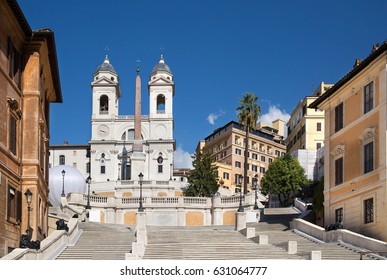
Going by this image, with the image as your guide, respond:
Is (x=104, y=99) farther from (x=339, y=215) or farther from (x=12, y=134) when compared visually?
(x=12, y=134)

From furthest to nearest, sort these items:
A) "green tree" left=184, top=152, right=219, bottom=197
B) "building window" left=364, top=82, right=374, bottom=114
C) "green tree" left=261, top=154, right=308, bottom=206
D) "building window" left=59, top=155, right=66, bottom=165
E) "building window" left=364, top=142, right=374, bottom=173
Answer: "building window" left=59, top=155, right=66, bottom=165 < "green tree" left=184, top=152, right=219, bottom=197 < "green tree" left=261, top=154, right=308, bottom=206 < "building window" left=364, top=82, right=374, bottom=114 < "building window" left=364, top=142, right=374, bottom=173

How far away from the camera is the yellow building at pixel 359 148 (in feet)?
112

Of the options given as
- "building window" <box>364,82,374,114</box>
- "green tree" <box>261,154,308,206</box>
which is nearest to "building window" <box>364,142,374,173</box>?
"building window" <box>364,82,374,114</box>

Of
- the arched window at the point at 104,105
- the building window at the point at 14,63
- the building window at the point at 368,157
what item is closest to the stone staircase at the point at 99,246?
the building window at the point at 14,63

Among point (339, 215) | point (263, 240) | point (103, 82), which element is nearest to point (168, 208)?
point (339, 215)

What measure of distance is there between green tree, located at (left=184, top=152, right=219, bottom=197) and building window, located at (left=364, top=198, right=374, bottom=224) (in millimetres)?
41825

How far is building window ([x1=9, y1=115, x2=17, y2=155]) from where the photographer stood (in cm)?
2780

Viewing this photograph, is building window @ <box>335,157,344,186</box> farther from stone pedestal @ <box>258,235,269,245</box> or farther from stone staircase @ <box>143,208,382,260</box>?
stone pedestal @ <box>258,235,269,245</box>

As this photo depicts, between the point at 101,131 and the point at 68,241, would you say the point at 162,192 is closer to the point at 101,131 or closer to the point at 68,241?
the point at 101,131

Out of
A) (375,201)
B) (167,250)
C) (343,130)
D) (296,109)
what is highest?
(296,109)

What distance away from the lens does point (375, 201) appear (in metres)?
34.6
